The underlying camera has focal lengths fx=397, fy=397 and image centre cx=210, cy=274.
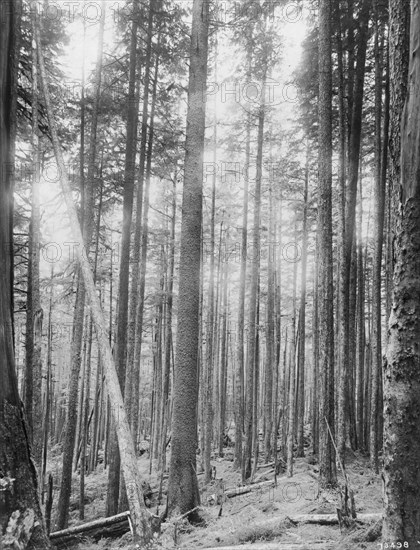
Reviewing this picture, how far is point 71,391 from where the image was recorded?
10.0 m

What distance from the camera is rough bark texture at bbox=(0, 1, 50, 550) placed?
121 inches

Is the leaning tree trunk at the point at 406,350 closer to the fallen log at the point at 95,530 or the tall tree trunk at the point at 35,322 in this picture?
the fallen log at the point at 95,530

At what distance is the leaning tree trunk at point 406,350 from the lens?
2695 millimetres

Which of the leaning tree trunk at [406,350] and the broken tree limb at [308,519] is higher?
the leaning tree trunk at [406,350]

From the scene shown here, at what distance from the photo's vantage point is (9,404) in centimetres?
320

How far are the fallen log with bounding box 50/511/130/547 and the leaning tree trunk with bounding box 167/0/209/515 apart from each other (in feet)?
2.79

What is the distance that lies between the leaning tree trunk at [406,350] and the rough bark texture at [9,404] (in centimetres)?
266

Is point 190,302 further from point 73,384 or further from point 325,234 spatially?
point 73,384

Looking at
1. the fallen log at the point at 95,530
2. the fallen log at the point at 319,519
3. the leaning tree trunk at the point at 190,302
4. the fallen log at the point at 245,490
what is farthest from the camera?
the fallen log at the point at 245,490

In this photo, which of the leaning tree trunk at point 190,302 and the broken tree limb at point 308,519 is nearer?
the broken tree limb at point 308,519

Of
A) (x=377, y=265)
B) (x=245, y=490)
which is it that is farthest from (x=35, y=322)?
(x=377, y=265)

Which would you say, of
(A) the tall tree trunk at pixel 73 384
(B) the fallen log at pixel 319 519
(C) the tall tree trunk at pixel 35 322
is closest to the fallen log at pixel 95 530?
(C) the tall tree trunk at pixel 35 322

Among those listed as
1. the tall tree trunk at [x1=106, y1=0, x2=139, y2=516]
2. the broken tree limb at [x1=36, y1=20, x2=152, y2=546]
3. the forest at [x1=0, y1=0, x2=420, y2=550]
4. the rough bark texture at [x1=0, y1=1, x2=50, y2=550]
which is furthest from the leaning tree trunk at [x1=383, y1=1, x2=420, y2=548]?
the tall tree trunk at [x1=106, y1=0, x2=139, y2=516]

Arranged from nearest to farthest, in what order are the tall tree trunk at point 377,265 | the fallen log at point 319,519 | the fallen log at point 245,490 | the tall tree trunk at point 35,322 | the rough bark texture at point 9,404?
the rough bark texture at point 9,404
the fallen log at point 319,519
the tall tree trunk at point 35,322
the tall tree trunk at point 377,265
the fallen log at point 245,490
